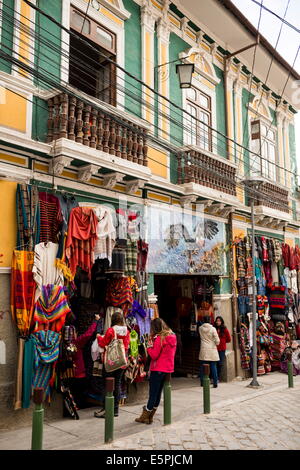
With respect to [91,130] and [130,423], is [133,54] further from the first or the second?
[130,423]

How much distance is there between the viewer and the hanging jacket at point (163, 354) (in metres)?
6.38

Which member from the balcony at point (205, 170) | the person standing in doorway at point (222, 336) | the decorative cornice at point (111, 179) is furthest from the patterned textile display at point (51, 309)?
the person standing in doorway at point (222, 336)

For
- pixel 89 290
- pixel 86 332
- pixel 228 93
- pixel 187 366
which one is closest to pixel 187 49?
pixel 228 93

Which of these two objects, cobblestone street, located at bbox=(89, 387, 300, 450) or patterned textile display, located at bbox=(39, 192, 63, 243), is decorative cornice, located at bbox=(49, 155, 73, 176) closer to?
patterned textile display, located at bbox=(39, 192, 63, 243)

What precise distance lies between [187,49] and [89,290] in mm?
6988

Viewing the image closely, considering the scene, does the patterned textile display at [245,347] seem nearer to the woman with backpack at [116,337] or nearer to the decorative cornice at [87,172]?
the woman with backpack at [116,337]

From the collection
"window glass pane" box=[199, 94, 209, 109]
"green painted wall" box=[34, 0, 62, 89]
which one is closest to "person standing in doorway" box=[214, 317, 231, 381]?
"window glass pane" box=[199, 94, 209, 109]

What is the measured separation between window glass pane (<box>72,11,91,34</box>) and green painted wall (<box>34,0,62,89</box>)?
0.44m

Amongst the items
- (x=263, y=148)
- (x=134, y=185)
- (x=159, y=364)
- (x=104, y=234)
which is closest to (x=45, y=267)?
(x=104, y=234)

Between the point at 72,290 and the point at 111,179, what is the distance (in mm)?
2324

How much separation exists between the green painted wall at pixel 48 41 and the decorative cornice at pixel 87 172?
1598 millimetres

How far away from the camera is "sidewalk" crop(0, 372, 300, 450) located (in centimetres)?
562

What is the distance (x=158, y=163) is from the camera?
9.44 m
